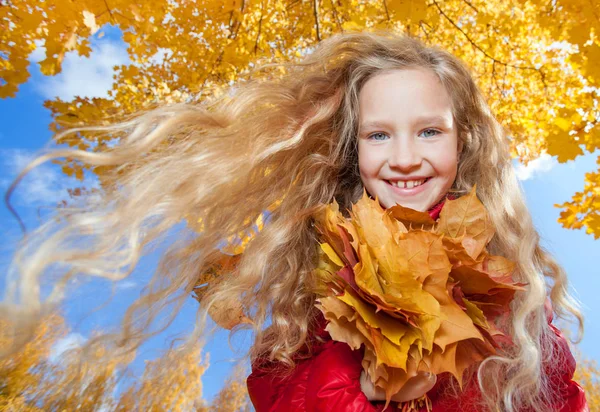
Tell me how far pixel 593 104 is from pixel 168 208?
2606 millimetres

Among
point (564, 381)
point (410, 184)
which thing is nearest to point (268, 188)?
point (410, 184)

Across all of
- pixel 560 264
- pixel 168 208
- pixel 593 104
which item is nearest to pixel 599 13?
pixel 593 104

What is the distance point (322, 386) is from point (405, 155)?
76cm

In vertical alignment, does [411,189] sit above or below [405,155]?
below

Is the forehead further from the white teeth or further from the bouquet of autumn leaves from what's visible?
the bouquet of autumn leaves

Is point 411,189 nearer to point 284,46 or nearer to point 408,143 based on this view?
point 408,143

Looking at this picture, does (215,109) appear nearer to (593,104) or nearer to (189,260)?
(189,260)

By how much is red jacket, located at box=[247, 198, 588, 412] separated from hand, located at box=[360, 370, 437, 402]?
0.02 metres

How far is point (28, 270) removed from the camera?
4.99 ft

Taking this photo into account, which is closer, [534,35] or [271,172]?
[271,172]

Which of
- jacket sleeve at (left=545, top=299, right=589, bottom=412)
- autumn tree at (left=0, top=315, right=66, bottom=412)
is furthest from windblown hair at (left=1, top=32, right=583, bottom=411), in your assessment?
autumn tree at (left=0, top=315, right=66, bottom=412)

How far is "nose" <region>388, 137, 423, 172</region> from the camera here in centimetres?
162

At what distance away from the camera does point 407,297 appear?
1.22 metres

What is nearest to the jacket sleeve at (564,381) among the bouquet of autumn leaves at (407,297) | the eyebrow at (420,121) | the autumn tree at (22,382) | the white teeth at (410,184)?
the bouquet of autumn leaves at (407,297)
